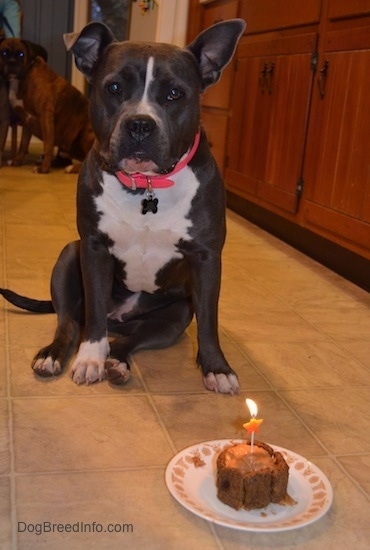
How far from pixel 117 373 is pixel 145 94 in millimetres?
735

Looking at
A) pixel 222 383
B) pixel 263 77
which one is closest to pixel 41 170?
pixel 263 77

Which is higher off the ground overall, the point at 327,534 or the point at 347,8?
the point at 347,8

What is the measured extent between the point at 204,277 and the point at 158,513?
30.4 inches

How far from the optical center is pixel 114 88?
183 cm

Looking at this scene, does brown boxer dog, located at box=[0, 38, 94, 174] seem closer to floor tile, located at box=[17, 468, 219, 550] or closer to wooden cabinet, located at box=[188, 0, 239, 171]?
wooden cabinet, located at box=[188, 0, 239, 171]

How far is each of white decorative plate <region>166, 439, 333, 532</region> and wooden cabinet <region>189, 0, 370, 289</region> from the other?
1.64 m

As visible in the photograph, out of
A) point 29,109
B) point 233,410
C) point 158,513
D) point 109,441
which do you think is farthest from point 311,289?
point 29,109

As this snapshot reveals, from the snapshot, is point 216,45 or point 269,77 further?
point 269,77

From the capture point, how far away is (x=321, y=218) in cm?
334

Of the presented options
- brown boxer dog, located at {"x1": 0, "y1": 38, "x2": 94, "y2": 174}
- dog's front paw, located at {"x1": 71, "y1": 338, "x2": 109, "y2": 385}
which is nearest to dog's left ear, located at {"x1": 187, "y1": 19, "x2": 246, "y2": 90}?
dog's front paw, located at {"x1": 71, "y1": 338, "x2": 109, "y2": 385}

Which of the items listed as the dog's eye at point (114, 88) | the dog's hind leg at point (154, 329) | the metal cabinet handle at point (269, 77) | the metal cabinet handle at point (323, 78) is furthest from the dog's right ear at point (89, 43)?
the metal cabinet handle at point (269, 77)

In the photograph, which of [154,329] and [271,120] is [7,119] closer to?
[271,120]

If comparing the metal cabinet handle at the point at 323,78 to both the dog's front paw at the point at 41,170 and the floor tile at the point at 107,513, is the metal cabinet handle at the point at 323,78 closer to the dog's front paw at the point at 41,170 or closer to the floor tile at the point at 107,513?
the floor tile at the point at 107,513

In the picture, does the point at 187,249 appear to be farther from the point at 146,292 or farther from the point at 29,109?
the point at 29,109
